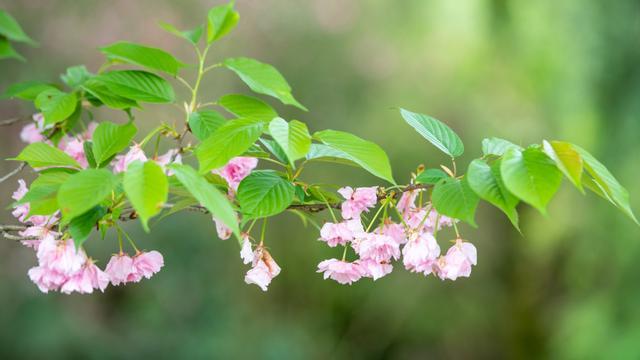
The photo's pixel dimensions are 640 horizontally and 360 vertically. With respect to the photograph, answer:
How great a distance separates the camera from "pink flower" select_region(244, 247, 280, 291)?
81 centimetres

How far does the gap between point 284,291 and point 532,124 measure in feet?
4.19

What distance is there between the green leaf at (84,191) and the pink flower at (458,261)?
39 cm

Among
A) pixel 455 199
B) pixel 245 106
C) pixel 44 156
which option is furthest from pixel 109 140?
pixel 455 199

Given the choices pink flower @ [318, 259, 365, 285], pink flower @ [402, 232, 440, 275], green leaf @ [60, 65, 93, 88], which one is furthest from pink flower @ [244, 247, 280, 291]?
green leaf @ [60, 65, 93, 88]

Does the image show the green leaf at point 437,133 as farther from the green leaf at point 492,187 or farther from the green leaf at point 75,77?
the green leaf at point 75,77

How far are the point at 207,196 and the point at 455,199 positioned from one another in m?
0.25

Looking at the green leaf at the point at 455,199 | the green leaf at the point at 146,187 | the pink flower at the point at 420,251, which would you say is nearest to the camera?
the green leaf at the point at 146,187

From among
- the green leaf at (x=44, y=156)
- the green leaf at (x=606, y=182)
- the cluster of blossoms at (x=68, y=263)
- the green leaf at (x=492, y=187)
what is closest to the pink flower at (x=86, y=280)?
the cluster of blossoms at (x=68, y=263)

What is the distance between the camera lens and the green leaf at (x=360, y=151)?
2.28 ft

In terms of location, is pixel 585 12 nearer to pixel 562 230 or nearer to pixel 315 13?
pixel 562 230

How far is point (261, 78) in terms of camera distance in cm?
86

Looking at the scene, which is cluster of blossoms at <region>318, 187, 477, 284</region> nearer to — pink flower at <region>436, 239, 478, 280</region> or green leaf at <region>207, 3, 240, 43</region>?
pink flower at <region>436, 239, 478, 280</region>

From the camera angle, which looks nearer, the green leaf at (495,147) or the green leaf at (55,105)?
the green leaf at (495,147)

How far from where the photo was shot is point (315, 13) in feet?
9.62
